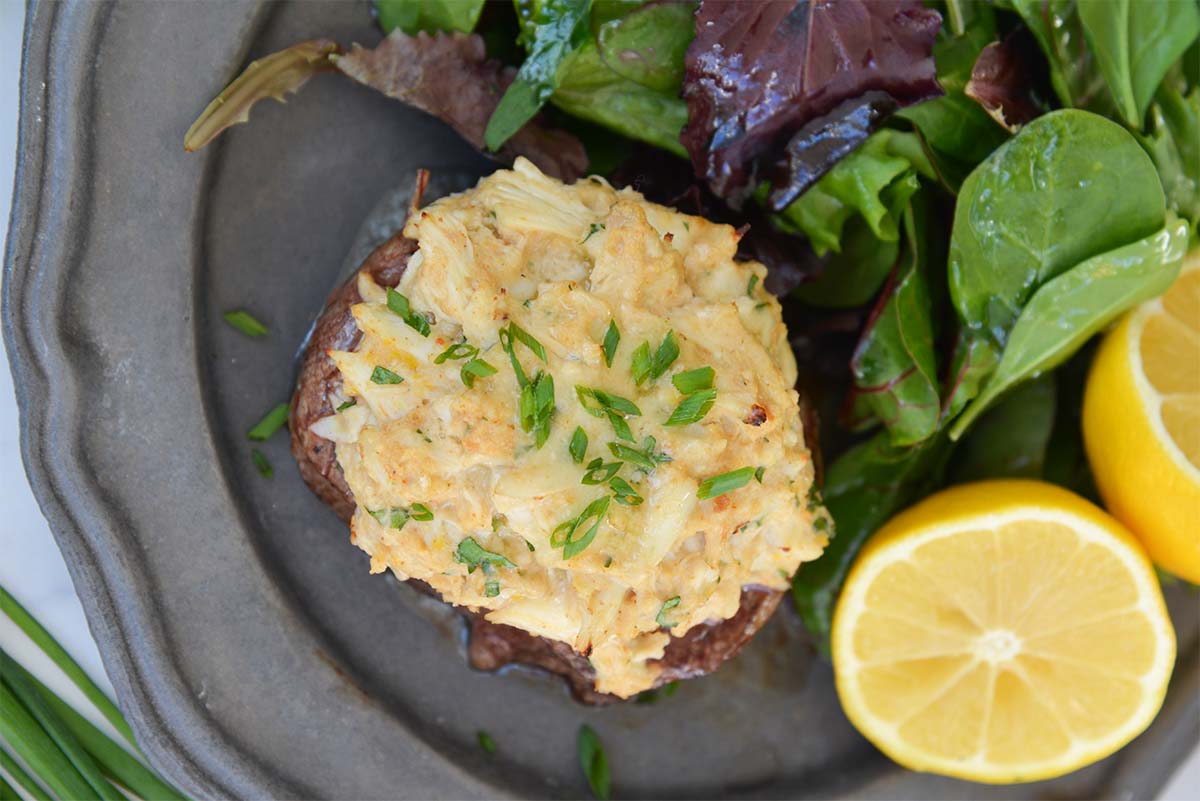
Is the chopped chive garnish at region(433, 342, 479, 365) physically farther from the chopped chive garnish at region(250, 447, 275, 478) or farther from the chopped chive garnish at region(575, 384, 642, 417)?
the chopped chive garnish at region(250, 447, 275, 478)

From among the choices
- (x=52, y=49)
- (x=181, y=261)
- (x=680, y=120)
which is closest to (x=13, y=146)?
(x=52, y=49)

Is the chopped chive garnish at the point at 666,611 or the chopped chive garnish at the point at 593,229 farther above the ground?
the chopped chive garnish at the point at 593,229

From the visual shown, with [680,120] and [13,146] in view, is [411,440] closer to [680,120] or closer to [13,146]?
[680,120]

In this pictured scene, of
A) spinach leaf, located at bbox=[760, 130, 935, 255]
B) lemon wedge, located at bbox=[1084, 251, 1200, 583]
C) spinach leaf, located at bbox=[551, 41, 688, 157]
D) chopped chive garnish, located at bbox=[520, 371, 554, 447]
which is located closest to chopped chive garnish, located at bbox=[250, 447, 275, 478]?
chopped chive garnish, located at bbox=[520, 371, 554, 447]

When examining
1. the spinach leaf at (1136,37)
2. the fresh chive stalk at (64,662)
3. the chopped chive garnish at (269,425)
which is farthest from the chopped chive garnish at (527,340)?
the spinach leaf at (1136,37)

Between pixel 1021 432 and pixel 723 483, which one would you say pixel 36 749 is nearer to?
pixel 723 483

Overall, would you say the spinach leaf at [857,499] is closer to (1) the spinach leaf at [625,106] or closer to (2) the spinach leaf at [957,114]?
(2) the spinach leaf at [957,114]
